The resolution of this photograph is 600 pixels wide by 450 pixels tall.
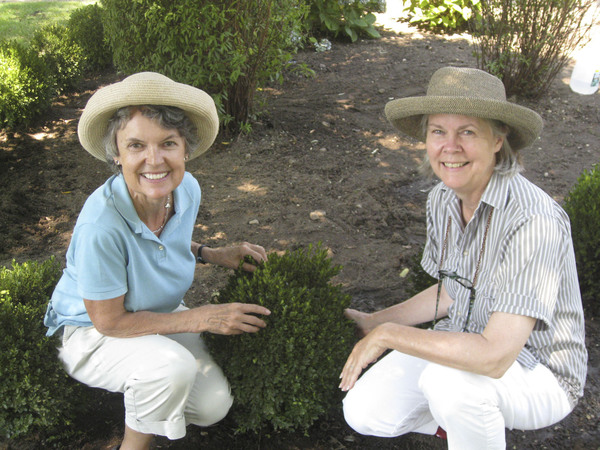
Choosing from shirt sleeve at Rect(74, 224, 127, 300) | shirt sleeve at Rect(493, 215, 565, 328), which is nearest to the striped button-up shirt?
shirt sleeve at Rect(493, 215, 565, 328)

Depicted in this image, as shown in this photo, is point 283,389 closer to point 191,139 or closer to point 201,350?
point 201,350

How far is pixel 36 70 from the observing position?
6.52m

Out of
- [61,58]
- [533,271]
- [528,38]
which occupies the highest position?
[533,271]

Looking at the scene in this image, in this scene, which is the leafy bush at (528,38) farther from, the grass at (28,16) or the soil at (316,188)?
the grass at (28,16)

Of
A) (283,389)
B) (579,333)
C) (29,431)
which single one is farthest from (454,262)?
(29,431)

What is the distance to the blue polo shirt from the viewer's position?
230 cm

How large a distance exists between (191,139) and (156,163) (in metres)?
0.28

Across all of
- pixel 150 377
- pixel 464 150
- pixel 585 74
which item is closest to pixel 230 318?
pixel 150 377

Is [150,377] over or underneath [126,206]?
underneath

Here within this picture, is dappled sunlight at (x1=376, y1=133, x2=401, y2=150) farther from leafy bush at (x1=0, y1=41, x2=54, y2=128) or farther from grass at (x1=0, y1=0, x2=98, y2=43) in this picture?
grass at (x1=0, y1=0, x2=98, y2=43)

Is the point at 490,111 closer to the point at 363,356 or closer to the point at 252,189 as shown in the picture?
the point at 363,356

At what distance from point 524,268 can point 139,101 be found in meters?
1.67

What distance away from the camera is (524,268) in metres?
2.13

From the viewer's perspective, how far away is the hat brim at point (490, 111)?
7.13 ft
